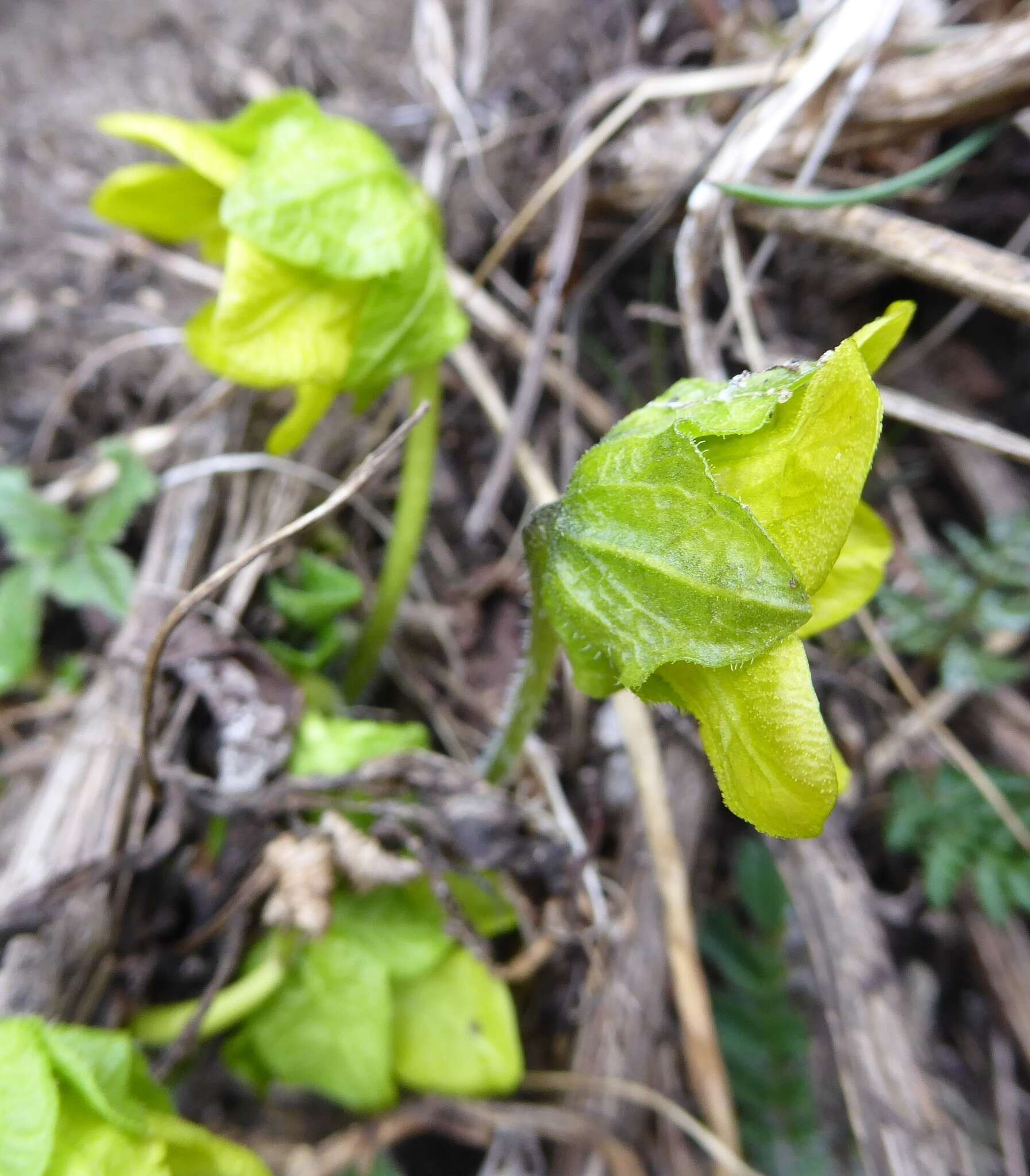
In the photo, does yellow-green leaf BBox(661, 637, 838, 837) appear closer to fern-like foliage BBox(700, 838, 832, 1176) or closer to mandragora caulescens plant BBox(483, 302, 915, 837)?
mandragora caulescens plant BBox(483, 302, 915, 837)

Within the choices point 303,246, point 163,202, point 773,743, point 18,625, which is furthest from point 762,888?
point 163,202

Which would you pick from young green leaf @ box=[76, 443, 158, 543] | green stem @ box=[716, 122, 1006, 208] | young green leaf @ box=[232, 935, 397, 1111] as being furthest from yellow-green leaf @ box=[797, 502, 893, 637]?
young green leaf @ box=[76, 443, 158, 543]

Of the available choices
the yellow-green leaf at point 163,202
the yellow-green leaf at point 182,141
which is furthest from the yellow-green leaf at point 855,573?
the yellow-green leaf at point 163,202

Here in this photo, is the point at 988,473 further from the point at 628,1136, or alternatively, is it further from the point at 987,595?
the point at 628,1136

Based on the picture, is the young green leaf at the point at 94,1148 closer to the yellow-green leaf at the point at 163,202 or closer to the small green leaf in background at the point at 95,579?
the small green leaf in background at the point at 95,579

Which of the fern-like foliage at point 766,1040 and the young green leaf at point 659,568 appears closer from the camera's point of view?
the young green leaf at point 659,568
